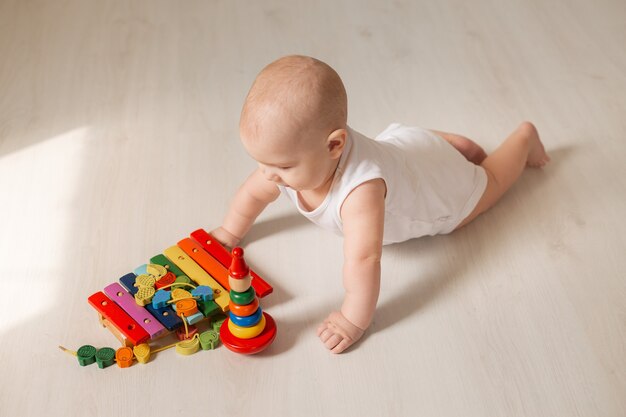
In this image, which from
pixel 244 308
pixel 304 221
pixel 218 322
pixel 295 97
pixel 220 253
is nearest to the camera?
pixel 295 97

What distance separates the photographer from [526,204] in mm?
1605

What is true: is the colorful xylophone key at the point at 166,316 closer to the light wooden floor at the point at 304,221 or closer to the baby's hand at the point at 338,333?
the light wooden floor at the point at 304,221

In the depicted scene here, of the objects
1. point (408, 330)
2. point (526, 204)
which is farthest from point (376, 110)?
point (408, 330)

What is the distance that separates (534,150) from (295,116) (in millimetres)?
732

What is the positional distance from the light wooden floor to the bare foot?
3 centimetres

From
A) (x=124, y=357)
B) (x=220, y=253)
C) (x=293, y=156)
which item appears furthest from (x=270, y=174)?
(x=124, y=357)

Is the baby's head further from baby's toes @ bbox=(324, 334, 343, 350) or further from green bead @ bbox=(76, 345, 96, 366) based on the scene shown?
green bead @ bbox=(76, 345, 96, 366)

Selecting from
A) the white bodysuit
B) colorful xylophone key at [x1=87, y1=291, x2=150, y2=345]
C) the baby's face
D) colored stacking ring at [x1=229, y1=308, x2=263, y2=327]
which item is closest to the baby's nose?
the baby's face

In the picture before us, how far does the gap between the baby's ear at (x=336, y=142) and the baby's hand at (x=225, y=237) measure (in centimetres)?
35

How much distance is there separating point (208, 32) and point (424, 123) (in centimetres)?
69

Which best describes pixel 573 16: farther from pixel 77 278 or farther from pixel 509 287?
pixel 77 278

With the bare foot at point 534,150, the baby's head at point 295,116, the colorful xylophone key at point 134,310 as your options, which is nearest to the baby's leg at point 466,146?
the bare foot at point 534,150

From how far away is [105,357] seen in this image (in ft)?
4.13

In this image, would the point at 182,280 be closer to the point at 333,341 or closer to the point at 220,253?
the point at 220,253
